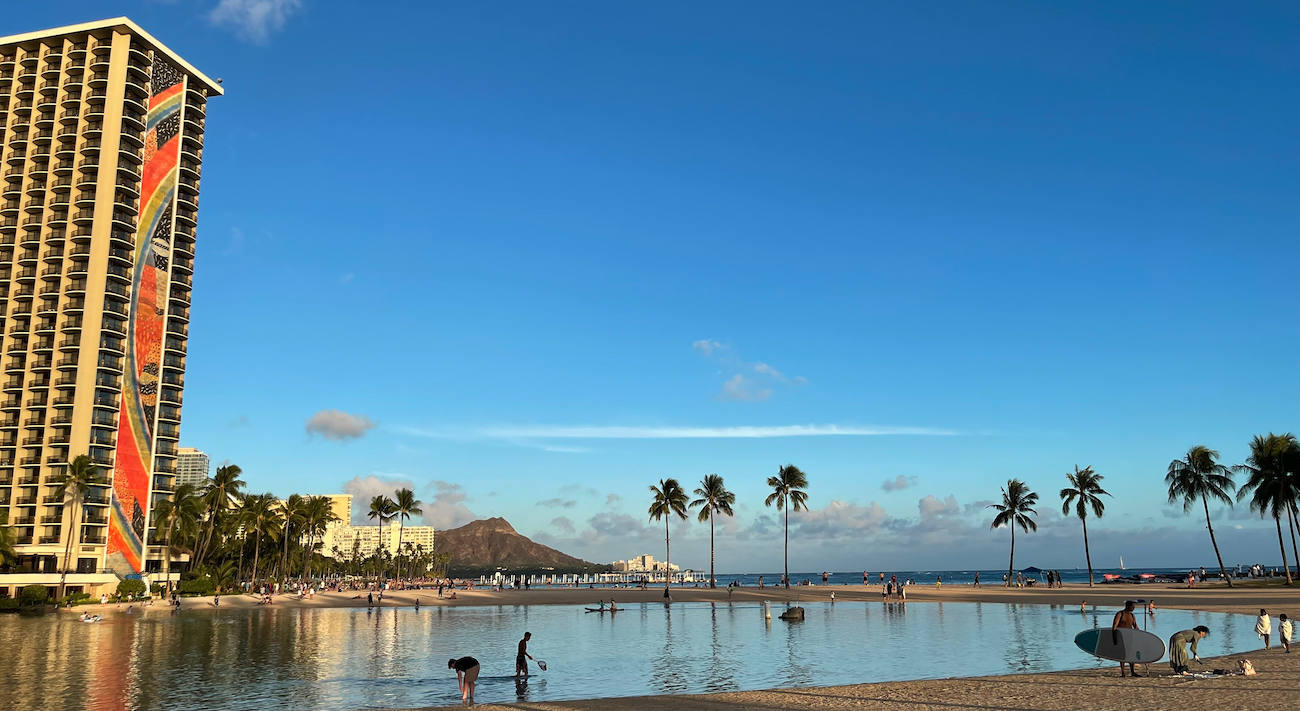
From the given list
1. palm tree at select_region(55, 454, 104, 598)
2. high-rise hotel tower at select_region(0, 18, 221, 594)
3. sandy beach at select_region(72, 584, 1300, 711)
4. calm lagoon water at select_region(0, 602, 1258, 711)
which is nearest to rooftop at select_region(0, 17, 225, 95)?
high-rise hotel tower at select_region(0, 18, 221, 594)

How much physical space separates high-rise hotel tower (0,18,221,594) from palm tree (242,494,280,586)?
40.6 ft

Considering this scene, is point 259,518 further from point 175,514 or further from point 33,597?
point 33,597

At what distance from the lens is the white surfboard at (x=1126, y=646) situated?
2497 centimetres

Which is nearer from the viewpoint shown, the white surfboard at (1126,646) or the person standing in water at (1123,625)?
the white surfboard at (1126,646)

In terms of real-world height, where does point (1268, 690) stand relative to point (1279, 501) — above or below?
below

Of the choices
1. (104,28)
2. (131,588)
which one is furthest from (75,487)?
(104,28)

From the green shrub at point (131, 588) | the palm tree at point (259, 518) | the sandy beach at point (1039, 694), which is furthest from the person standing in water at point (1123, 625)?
the palm tree at point (259, 518)

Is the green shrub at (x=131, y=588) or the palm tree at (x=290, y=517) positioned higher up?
the palm tree at (x=290, y=517)

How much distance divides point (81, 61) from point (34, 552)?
2811 inches

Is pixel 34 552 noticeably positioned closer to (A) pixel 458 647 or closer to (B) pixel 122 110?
(B) pixel 122 110

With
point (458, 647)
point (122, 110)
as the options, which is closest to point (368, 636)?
point (458, 647)

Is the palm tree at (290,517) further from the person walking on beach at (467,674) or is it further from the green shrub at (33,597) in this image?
the person walking on beach at (467,674)

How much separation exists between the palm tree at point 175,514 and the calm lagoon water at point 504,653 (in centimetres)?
5573

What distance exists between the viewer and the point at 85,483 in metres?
108
